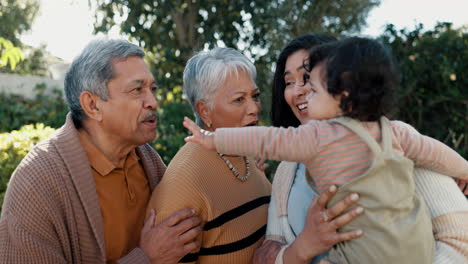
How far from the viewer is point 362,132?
172 centimetres

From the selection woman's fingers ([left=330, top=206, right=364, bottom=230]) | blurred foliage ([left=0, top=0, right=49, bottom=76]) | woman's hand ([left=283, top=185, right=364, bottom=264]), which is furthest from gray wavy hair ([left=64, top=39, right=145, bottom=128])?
blurred foliage ([left=0, top=0, right=49, bottom=76])

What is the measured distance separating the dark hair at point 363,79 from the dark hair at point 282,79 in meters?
0.86

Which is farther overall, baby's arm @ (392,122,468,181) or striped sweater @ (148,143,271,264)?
striped sweater @ (148,143,271,264)

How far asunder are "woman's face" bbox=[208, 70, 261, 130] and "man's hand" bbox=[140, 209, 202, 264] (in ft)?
2.21

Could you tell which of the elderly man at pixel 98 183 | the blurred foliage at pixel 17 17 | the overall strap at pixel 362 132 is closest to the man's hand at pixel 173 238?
the elderly man at pixel 98 183

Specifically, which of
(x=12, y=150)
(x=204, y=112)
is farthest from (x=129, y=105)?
(x=12, y=150)

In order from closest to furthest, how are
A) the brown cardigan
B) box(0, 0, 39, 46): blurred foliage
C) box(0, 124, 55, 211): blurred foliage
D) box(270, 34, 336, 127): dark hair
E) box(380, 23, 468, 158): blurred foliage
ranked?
the brown cardigan < box(270, 34, 336, 127): dark hair < box(0, 124, 55, 211): blurred foliage < box(380, 23, 468, 158): blurred foliage < box(0, 0, 39, 46): blurred foliage

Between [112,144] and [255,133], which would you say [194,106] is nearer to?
[112,144]

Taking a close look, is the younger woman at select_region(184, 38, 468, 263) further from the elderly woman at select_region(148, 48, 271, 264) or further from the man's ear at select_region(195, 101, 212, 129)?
the man's ear at select_region(195, 101, 212, 129)

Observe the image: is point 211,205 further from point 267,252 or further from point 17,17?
point 17,17

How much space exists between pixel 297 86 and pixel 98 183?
1.26 m

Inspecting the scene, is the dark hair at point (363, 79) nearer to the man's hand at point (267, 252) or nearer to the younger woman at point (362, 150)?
the younger woman at point (362, 150)

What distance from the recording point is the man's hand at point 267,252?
2133 mm

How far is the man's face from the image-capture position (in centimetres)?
246
